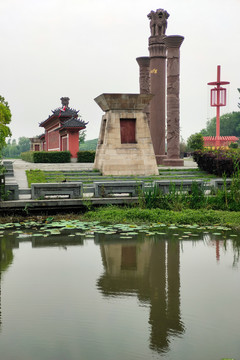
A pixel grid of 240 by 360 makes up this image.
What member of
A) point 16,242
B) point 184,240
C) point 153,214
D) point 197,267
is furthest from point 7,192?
point 197,267

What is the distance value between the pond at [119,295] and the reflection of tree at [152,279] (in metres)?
0.01

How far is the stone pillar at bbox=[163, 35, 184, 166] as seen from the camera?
20.7 m

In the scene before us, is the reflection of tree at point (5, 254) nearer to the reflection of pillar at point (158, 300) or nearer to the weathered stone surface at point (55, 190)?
the reflection of pillar at point (158, 300)

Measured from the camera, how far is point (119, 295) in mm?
4531

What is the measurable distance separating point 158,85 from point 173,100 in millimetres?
1545

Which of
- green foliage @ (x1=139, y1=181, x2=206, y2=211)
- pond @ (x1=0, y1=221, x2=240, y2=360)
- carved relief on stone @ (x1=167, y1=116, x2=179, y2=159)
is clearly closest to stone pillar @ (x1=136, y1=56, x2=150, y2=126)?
carved relief on stone @ (x1=167, y1=116, x2=179, y2=159)

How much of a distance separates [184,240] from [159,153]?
1561 cm

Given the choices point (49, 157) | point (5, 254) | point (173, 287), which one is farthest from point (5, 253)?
point (49, 157)

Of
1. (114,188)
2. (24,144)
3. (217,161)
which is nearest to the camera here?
(114,188)

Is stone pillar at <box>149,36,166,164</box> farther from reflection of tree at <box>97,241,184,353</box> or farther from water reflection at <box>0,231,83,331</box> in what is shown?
reflection of tree at <box>97,241,184,353</box>

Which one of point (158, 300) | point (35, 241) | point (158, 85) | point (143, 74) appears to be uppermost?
point (143, 74)

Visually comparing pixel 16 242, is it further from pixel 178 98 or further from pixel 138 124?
pixel 178 98

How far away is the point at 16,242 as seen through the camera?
23.1 ft

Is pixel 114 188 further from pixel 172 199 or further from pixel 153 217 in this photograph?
pixel 153 217
